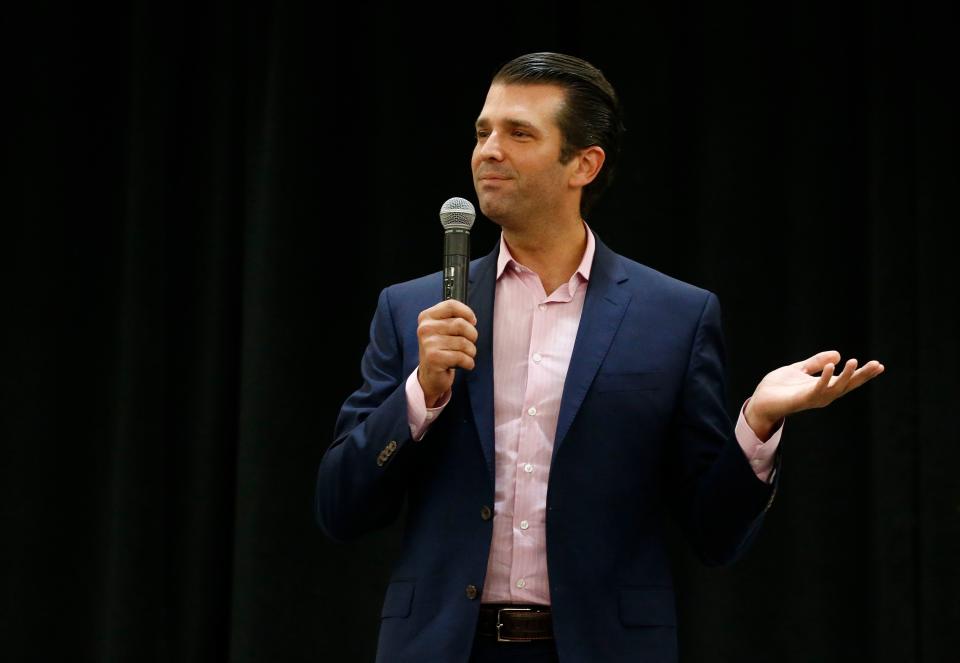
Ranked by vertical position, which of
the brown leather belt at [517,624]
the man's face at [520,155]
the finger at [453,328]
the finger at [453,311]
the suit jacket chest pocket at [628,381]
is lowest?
the brown leather belt at [517,624]

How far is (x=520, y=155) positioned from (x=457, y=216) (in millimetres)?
302

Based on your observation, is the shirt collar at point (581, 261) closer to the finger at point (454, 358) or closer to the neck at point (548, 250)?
the neck at point (548, 250)

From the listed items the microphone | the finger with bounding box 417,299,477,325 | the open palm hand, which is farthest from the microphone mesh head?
the open palm hand

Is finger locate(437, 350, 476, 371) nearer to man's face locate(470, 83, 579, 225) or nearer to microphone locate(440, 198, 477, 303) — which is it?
microphone locate(440, 198, 477, 303)

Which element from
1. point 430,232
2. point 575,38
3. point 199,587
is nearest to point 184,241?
point 430,232

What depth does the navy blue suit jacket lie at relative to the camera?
1742 mm

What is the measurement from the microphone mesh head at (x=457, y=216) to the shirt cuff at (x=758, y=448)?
0.49 meters

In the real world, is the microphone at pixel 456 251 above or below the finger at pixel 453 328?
above

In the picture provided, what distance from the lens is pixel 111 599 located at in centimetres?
330

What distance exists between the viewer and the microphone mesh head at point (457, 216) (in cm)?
173

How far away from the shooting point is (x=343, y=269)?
3395 millimetres

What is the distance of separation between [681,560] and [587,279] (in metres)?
1.40

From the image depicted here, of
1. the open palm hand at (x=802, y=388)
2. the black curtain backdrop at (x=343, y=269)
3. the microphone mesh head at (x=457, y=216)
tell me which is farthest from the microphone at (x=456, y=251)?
the black curtain backdrop at (x=343, y=269)

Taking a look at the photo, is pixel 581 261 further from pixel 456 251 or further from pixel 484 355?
pixel 456 251
